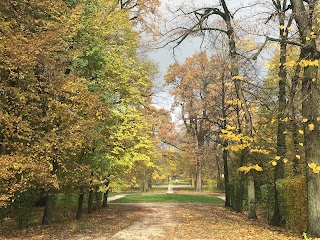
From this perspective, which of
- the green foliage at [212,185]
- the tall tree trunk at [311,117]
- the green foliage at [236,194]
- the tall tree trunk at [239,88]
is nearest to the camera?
the tall tree trunk at [311,117]

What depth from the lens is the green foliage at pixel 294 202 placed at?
9516 mm

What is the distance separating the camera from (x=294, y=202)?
10008mm

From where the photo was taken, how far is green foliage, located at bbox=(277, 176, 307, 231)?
9.52 meters

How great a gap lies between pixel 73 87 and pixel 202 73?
1114 inches

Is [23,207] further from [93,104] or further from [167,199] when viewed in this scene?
[167,199]

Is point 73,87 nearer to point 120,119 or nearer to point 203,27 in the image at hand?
point 120,119

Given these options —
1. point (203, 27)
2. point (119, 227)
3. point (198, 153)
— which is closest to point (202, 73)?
point (198, 153)

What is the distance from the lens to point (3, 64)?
336 inches

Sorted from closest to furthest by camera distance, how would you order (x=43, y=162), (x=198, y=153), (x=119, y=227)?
1. (x=43, y=162)
2. (x=119, y=227)
3. (x=198, y=153)

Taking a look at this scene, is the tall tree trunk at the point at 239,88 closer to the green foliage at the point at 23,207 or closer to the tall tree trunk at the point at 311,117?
the tall tree trunk at the point at 311,117

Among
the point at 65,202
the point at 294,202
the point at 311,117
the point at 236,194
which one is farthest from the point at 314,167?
the point at 236,194

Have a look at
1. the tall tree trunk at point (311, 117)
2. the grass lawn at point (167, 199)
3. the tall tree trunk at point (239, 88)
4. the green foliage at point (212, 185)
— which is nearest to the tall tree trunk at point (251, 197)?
the tall tree trunk at point (239, 88)

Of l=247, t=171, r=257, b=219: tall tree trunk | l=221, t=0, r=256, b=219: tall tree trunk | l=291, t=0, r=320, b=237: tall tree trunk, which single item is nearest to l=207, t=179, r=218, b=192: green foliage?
l=247, t=171, r=257, b=219: tall tree trunk

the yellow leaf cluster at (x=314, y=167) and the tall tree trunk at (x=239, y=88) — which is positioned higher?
the tall tree trunk at (x=239, y=88)
